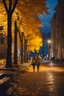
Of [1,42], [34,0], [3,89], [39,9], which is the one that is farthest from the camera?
[1,42]

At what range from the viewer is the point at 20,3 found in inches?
1467

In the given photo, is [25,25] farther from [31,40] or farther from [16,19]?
[31,40]

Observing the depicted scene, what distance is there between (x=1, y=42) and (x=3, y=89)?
249ft

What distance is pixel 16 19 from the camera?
41469 mm

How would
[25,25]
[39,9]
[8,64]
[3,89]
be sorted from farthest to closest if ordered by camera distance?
1. [25,25]
2. [39,9]
3. [8,64]
4. [3,89]

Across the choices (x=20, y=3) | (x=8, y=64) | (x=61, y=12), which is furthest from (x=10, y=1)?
(x=61, y=12)

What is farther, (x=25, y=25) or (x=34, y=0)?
(x=25, y=25)

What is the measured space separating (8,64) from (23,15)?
10.6m

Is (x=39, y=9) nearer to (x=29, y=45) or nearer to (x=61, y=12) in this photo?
(x=29, y=45)

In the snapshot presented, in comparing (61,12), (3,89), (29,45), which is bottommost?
(3,89)

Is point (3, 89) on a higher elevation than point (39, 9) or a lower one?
lower

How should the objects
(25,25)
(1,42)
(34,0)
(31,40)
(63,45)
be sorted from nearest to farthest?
(34,0) → (25,25) → (31,40) → (1,42) → (63,45)

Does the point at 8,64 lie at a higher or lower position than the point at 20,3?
lower

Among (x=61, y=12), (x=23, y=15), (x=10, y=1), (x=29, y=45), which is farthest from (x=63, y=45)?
(x=10, y=1)
